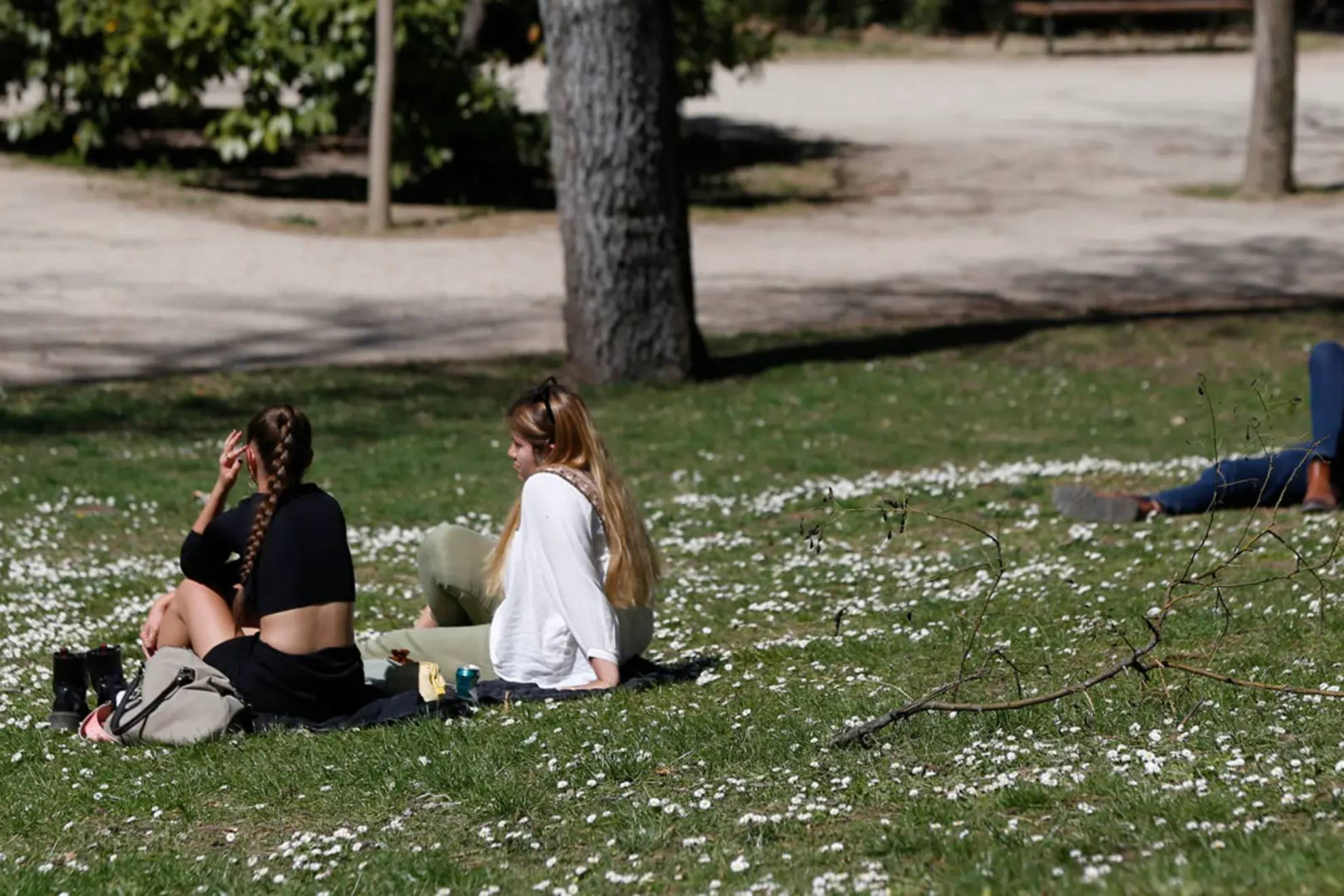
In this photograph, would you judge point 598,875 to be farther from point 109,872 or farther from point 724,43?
point 724,43

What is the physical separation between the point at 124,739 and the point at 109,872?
1.31m

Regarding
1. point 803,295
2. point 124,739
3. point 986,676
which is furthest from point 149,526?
point 803,295

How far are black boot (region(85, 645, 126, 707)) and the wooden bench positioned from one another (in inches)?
1486

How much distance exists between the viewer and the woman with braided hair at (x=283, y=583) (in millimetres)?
6008

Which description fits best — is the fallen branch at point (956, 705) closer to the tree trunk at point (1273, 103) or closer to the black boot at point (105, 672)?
the black boot at point (105, 672)

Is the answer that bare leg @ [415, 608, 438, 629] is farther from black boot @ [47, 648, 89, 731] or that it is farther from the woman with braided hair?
black boot @ [47, 648, 89, 731]

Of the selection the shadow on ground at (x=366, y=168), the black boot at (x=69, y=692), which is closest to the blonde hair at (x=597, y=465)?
the black boot at (x=69, y=692)

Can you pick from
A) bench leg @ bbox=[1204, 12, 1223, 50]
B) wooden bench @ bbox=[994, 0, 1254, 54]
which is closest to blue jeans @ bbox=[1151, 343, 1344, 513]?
wooden bench @ bbox=[994, 0, 1254, 54]

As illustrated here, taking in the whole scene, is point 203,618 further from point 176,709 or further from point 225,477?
point 225,477

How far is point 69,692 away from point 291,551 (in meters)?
0.92

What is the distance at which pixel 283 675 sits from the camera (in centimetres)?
600

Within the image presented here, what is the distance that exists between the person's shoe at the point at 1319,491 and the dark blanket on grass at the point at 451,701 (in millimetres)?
3655

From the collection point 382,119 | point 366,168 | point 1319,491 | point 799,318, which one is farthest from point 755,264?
point 1319,491

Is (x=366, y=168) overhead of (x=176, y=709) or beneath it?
overhead
